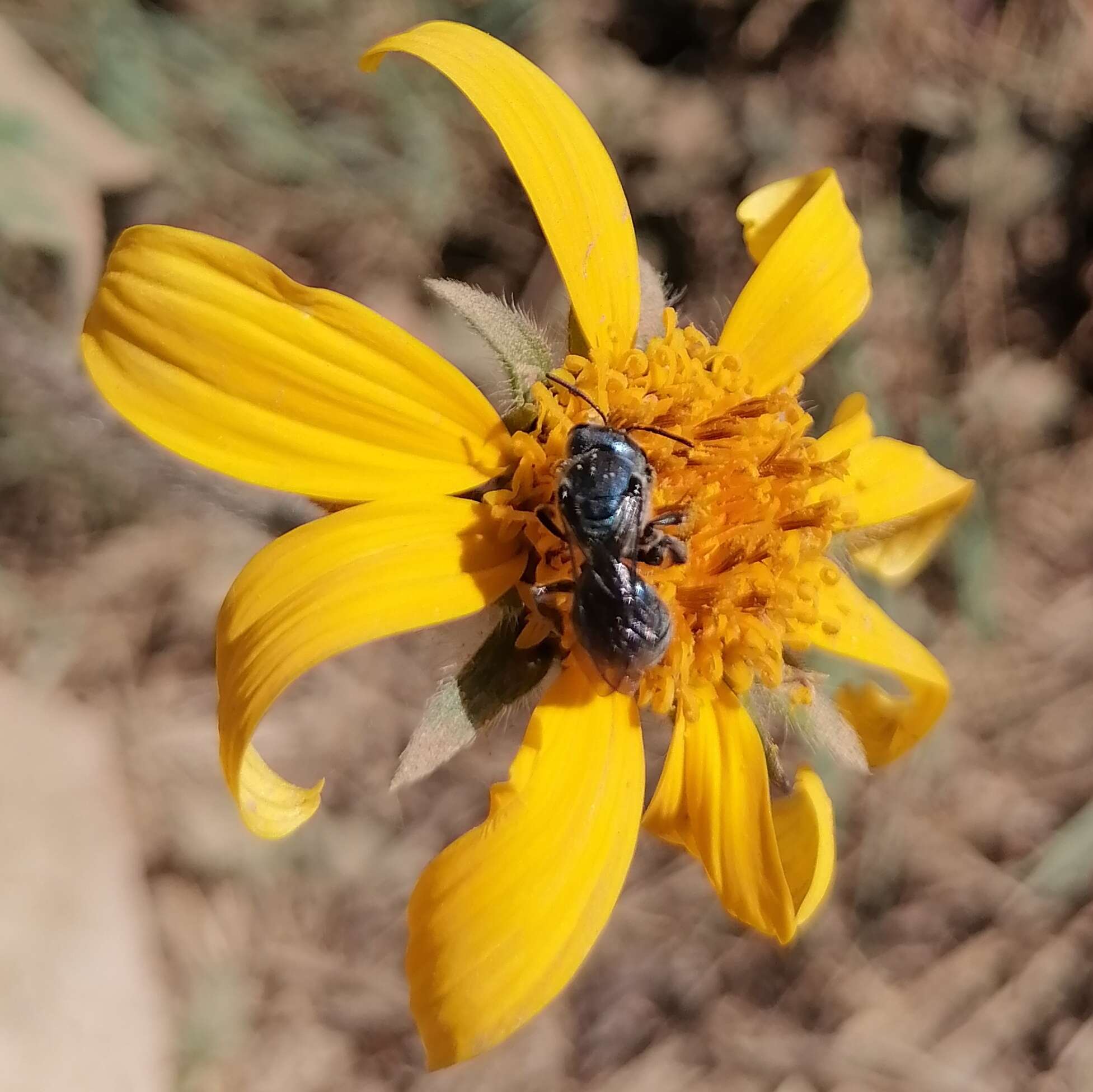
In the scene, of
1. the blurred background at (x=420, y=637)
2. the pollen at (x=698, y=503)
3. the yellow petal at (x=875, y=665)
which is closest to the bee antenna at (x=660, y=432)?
the pollen at (x=698, y=503)

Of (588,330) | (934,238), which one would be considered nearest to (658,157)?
(934,238)

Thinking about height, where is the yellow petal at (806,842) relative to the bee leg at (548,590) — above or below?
below

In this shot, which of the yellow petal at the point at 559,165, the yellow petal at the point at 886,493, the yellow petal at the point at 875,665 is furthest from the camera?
the yellow petal at the point at 886,493

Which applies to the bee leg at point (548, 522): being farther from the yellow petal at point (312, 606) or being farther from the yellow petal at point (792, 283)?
the yellow petal at point (792, 283)

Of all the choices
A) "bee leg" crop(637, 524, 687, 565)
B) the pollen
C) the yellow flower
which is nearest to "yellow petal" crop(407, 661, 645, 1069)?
the yellow flower

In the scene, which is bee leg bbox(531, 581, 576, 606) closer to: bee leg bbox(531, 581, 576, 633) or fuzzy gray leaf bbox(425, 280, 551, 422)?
bee leg bbox(531, 581, 576, 633)

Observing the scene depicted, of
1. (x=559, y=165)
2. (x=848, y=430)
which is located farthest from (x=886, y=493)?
(x=559, y=165)
